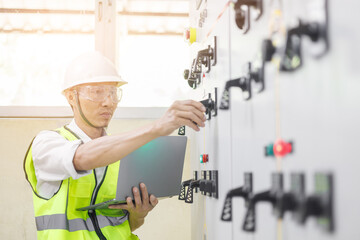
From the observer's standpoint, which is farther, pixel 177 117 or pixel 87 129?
pixel 87 129

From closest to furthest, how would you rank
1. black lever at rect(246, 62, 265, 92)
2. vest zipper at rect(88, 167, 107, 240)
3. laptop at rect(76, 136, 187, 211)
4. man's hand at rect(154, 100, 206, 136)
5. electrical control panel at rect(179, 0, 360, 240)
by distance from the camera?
electrical control panel at rect(179, 0, 360, 240) → black lever at rect(246, 62, 265, 92) → man's hand at rect(154, 100, 206, 136) → laptop at rect(76, 136, 187, 211) → vest zipper at rect(88, 167, 107, 240)

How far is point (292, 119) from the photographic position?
714mm

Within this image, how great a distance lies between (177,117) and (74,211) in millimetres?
693

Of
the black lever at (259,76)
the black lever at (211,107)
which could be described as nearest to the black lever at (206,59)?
the black lever at (211,107)

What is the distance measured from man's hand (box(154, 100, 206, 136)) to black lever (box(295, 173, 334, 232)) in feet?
2.07

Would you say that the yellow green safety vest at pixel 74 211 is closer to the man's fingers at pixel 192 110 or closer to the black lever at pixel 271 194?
the man's fingers at pixel 192 110

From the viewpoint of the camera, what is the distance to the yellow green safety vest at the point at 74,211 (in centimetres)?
154

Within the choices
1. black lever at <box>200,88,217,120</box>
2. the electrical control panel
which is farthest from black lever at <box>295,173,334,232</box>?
black lever at <box>200,88,217,120</box>

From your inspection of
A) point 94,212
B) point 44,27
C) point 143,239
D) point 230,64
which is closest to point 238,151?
point 230,64

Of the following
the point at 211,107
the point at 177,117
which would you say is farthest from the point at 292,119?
the point at 211,107

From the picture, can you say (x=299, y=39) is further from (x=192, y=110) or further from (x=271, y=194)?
(x=192, y=110)

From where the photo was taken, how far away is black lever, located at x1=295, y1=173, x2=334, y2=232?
59 centimetres

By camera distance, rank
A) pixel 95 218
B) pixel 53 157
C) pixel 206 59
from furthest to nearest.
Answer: pixel 95 218
pixel 206 59
pixel 53 157

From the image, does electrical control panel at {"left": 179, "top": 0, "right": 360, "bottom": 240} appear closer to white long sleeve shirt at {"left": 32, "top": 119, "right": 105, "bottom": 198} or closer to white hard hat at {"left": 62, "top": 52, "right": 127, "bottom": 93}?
white long sleeve shirt at {"left": 32, "top": 119, "right": 105, "bottom": 198}
